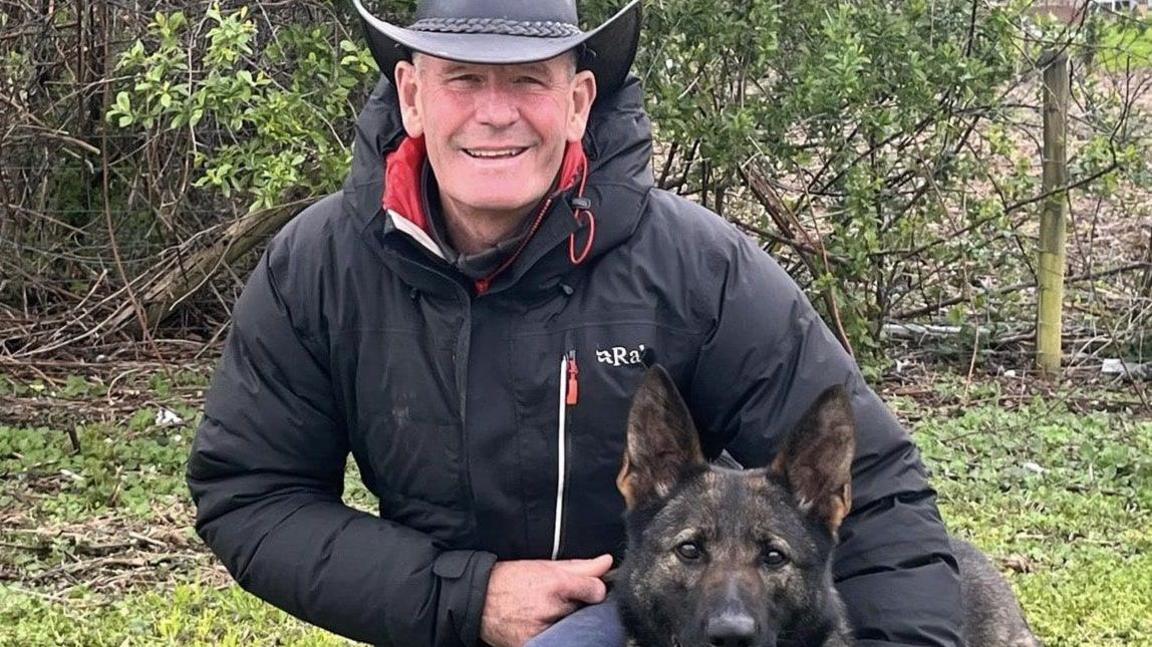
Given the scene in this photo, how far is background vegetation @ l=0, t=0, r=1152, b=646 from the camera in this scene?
6.23m

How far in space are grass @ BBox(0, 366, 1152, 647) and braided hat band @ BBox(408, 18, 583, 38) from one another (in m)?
2.25

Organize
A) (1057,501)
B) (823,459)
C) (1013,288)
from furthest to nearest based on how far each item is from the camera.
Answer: (1013,288) < (1057,501) < (823,459)

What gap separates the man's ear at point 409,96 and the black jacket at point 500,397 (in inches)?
3.0

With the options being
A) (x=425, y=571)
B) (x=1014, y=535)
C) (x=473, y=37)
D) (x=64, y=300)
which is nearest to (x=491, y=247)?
(x=473, y=37)

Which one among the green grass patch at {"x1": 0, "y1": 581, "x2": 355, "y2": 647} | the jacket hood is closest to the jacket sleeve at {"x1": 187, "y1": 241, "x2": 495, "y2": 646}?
the jacket hood

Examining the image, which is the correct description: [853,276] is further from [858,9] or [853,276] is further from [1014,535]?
[1014,535]

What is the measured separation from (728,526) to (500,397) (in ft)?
1.89

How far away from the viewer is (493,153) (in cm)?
339

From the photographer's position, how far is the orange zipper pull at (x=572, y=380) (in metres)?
3.40

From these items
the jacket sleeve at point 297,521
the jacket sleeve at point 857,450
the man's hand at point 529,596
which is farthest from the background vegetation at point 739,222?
the jacket sleeve at point 857,450

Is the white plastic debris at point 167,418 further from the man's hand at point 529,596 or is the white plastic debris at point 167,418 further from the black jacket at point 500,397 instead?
the man's hand at point 529,596

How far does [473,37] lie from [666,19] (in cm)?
393

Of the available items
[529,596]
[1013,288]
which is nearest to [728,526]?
[529,596]

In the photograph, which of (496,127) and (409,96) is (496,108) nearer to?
(496,127)
